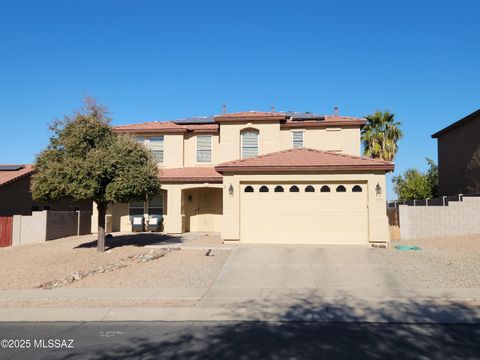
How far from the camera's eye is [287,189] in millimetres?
17859

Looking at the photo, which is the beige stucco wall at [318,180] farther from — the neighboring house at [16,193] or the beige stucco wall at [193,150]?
the neighboring house at [16,193]

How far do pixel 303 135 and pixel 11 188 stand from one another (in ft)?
58.4

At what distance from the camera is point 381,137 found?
35312 millimetres

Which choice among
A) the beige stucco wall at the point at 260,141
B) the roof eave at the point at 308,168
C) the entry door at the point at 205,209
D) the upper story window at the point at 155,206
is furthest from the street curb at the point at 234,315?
the beige stucco wall at the point at 260,141

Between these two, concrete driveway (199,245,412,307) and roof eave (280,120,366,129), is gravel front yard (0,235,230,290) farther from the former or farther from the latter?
roof eave (280,120,366,129)

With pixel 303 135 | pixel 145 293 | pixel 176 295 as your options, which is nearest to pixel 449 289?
pixel 176 295

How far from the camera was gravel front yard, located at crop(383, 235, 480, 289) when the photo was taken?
1174 centimetres

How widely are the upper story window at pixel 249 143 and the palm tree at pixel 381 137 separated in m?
14.0

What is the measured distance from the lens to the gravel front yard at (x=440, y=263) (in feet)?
38.5

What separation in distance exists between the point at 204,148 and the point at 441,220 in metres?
13.2

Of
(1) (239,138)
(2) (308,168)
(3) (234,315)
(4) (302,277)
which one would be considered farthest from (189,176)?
(3) (234,315)

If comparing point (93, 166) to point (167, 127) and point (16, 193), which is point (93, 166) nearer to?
point (167, 127)

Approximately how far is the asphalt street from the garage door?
354 inches

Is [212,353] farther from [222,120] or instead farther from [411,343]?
[222,120]
